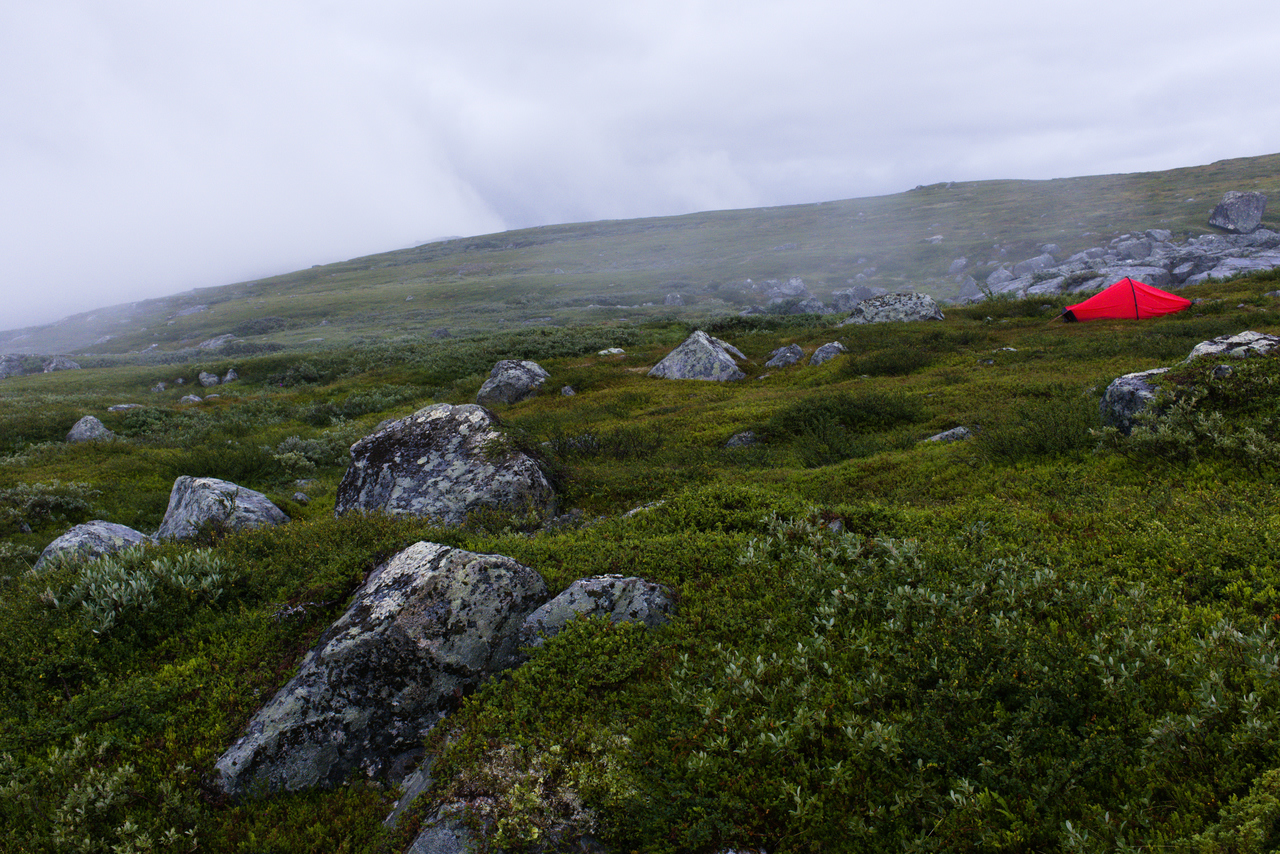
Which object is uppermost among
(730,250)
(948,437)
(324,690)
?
(730,250)

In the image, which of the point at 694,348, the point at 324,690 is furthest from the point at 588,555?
the point at 694,348

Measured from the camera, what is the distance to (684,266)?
123 meters

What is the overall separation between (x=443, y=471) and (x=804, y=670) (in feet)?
29.4

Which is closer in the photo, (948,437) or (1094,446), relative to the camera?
(1094,446)

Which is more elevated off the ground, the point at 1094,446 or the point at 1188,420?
the point at 1188,420

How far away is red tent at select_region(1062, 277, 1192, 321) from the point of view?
1038 inches

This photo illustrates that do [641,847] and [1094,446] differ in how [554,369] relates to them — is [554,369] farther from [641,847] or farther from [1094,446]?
[641,847]

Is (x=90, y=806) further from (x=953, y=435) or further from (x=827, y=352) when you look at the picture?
(x=827, y=352)

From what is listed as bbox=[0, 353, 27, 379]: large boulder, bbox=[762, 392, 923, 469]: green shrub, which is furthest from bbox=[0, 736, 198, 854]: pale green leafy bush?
bbox=[0, 353, 27, 379]: large boulder

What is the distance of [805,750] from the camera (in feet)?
13.1

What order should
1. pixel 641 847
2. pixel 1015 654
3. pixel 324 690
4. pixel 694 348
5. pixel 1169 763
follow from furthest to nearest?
pixel 694 348 → pixel 324 690 → pixel 1015 654 → pixel 641 847 → pixel 1169 763

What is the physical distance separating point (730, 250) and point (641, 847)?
139608 millimetres

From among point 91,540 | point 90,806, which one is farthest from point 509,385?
point 90,806

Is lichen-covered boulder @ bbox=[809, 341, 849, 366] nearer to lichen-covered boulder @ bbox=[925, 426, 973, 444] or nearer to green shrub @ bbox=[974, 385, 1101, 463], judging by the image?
lichen-covered boulder @ bbox=[925, 426, 973, 444]
